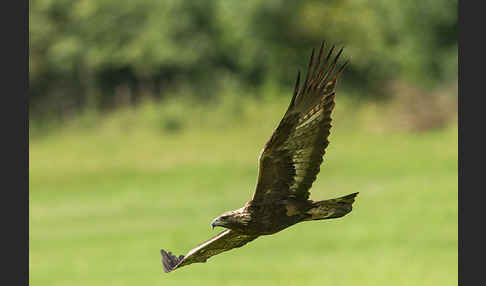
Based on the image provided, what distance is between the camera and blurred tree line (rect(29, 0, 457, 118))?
1751 inches

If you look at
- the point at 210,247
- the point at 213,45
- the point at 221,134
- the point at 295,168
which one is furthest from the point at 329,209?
the point at 213,45

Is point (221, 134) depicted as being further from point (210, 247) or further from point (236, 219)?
point (236, 219)

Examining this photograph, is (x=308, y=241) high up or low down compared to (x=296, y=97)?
up

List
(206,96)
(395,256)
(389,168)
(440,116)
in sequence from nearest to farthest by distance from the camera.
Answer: (395,256), (389,168), (440,116), (206,96)

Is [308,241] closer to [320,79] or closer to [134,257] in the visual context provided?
[134,257]

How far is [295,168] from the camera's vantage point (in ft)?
23.2

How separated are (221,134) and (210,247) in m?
35.6

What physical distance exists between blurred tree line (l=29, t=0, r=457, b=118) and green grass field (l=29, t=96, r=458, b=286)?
2.66m

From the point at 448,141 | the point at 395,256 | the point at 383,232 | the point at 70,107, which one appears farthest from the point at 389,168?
the point at 70,107

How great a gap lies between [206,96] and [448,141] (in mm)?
11579

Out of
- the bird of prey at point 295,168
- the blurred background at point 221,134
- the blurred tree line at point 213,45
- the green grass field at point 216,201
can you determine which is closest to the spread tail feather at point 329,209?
the bird of prey at point 295,168

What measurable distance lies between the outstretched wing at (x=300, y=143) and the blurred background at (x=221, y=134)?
60.7ft

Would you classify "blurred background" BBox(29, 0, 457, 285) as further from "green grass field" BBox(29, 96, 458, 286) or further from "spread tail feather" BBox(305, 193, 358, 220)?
"spread tail feather" BBox(305, 193, 358, 220)

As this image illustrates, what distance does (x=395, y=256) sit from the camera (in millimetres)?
29344
